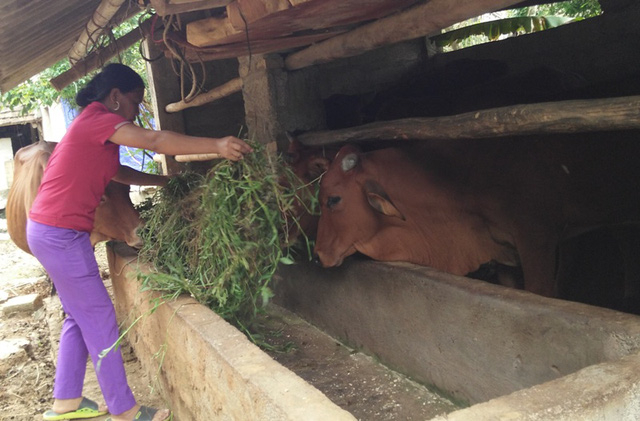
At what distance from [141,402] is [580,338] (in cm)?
278

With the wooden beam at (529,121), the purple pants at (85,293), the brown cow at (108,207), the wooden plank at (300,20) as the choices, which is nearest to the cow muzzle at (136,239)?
the brown cow at (108,207)

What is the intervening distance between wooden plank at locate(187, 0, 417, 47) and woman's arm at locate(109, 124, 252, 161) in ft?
2.21

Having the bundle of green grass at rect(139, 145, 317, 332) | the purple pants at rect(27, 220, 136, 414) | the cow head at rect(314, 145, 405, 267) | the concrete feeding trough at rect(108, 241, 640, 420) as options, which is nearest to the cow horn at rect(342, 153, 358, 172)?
the cow head at rect(314, 145, 405, 267)

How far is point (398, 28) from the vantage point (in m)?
3.45

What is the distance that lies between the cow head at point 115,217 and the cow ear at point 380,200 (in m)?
1.76

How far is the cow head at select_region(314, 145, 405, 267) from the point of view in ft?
12.9

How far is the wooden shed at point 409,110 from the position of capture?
2.31m

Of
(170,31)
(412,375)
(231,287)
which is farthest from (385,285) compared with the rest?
(170,31)

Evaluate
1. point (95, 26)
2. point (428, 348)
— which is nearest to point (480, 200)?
point (428, 348)

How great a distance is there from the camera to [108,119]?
329cm

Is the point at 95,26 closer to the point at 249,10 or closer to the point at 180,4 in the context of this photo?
the point at 180,4

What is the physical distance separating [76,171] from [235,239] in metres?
1.00

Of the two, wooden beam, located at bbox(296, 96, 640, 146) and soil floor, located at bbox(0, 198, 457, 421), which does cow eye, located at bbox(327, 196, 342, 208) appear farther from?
soil floor, located at bbox(0, 198, 457, 421)

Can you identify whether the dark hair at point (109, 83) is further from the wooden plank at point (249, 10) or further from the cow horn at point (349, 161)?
the cow horn at point (349, 161)
